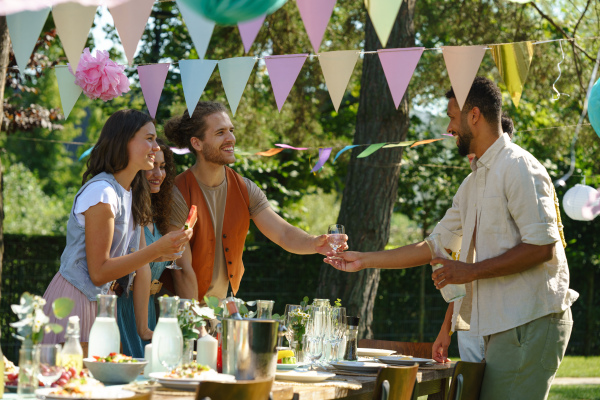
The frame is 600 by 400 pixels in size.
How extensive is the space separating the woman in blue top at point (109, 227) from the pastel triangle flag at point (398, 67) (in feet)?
4.62

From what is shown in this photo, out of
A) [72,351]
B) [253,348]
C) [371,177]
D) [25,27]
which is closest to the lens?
[72,351]

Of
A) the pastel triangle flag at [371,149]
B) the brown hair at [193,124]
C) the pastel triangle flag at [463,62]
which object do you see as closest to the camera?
the pastel triangle flag at [463,62]

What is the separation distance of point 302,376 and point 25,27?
75.9 inches

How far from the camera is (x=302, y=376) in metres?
2.52

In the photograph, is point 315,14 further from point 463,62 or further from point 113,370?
point 113,370

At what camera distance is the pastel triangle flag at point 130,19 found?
11.0ft

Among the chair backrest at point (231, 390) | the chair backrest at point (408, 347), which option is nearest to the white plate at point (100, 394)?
the chair backrest at point (231, 390)

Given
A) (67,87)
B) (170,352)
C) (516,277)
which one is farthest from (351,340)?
(67,87)

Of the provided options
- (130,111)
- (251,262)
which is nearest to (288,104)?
(251,262)

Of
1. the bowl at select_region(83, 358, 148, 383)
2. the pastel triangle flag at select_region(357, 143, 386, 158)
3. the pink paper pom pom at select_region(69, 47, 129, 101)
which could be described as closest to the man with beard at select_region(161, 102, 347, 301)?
the pink paper pom pom at select_region(69, 47, 129, 101)

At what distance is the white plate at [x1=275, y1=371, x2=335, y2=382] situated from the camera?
8.25ft

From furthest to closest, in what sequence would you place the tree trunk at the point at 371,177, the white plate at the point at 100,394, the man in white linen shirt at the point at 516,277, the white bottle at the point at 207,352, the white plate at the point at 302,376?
the tree trunk at the point at 371,177, the man in white linen shirt at the point at 516,277, the white plate at the point at 302,376, the white bottle at the point at 207,352, the white plate at the point at 100,394

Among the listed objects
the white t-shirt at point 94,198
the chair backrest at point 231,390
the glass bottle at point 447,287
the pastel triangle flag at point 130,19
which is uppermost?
the pastel triangle flag at point 130,19

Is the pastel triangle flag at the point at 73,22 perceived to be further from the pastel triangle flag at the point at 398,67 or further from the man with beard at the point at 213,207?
the pastel triangle flag at the point at 398,67
